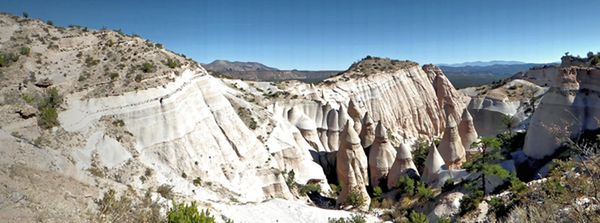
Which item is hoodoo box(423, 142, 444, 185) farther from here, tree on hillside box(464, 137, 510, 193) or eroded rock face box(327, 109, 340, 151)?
eroded rock face box(327, 109, 340, 151)

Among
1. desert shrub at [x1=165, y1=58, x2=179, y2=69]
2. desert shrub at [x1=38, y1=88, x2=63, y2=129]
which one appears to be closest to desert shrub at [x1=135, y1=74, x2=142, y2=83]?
desert shrub at [x1=165, y1=58, x2=179, y2=69]

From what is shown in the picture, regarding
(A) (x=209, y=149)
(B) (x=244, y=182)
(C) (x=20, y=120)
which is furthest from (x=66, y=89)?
(B) (x=244, y=182)

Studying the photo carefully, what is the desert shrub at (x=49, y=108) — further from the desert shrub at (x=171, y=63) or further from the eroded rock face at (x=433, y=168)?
the eroded rock face at (x=433, y=168)

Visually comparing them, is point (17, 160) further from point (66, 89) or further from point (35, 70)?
point (35, 70)

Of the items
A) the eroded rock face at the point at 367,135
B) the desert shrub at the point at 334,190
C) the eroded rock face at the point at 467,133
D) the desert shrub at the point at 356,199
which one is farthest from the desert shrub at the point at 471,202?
the eroded rock face at the point at 367,135

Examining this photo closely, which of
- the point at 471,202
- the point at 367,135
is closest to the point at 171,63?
the point at 367,135

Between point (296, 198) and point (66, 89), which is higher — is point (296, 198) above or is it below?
below
